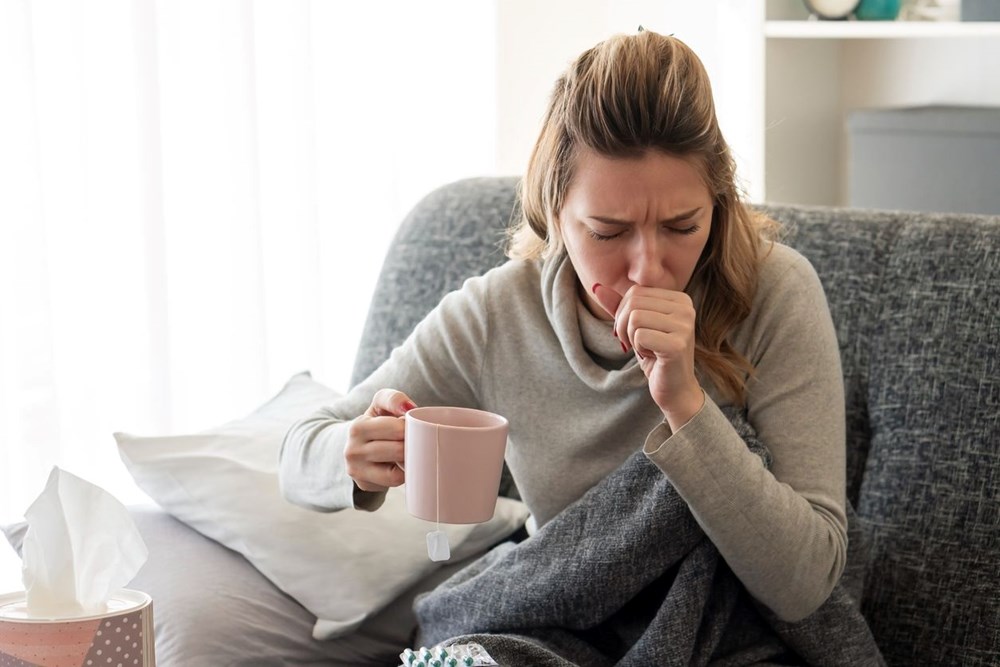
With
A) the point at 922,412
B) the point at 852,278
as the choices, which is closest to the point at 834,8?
the point at 852,278

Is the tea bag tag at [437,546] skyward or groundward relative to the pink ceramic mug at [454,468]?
groundward

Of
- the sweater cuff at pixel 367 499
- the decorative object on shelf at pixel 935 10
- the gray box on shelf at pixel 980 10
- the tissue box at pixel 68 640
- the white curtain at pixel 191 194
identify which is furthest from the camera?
the decorative object on shelf at pixel 935 10

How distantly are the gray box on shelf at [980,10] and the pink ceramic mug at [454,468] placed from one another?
1.57 m

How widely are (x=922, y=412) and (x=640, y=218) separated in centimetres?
47

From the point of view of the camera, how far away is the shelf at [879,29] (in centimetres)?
224

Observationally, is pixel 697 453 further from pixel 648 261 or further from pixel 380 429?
pixel 380 429

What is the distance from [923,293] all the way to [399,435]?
0.66 meters

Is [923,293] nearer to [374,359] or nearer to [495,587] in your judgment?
[495,587]

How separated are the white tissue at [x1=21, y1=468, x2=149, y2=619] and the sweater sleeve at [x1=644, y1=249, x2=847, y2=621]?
48 cm

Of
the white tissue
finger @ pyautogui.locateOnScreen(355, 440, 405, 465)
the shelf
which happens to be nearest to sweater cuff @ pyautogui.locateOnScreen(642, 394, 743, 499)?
finger @ pyautogui.locateOnScreen(355, 440, 405, 465)

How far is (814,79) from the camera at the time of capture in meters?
2.76

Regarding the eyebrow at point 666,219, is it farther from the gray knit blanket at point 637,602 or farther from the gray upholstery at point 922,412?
the gray upholstery at point 922,412

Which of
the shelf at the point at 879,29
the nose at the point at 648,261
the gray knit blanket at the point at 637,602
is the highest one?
the shelf at the point at 879,29

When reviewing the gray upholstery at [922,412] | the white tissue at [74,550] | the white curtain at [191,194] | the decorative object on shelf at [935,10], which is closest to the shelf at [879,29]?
the decorative object on shelf at [935,10]
